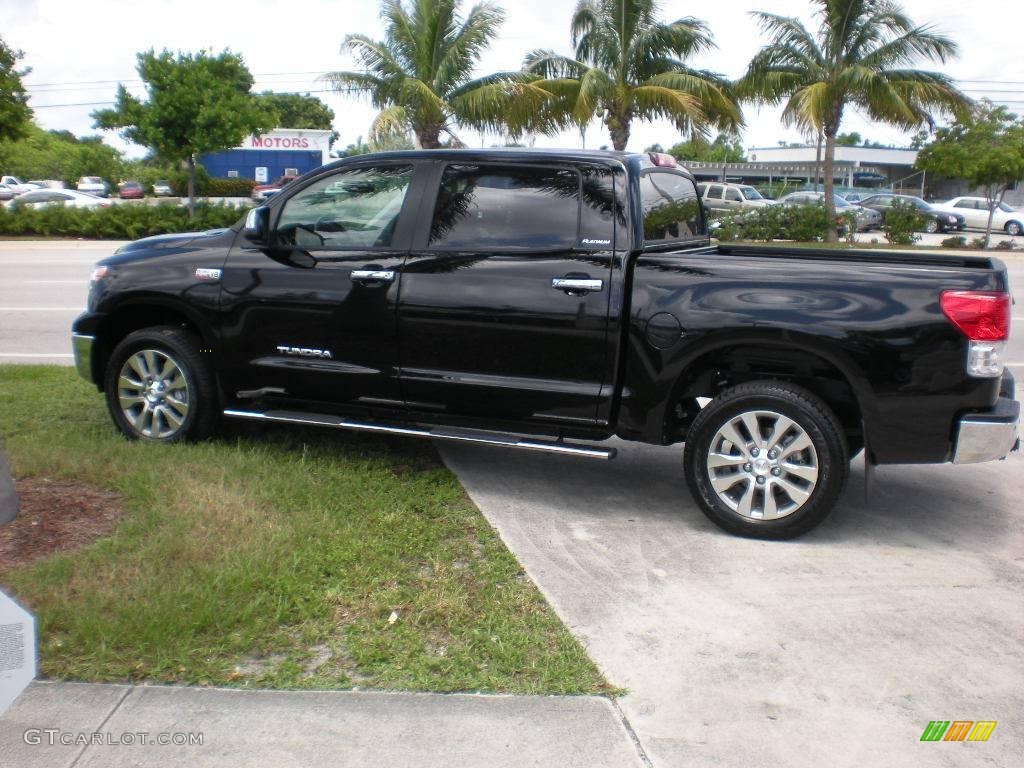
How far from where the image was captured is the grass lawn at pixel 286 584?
3.82 meters

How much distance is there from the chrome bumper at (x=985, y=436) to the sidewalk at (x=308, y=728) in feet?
7.71

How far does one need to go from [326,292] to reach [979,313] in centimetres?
345

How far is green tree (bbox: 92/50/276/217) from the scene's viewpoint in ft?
88.9

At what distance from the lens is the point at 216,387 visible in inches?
249

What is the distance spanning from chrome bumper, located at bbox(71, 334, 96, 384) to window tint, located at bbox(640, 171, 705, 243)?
3.60 m

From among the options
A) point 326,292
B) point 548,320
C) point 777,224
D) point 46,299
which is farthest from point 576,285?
point 777,224

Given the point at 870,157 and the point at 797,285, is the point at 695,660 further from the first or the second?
the point at 870,157

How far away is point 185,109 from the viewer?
27.1m

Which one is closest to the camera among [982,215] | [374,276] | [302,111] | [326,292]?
[374,276]

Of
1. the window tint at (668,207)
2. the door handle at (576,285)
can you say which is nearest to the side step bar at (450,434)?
the door handle at (576,285)

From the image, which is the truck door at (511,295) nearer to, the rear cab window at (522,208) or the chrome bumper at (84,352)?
the rear cab window at (522,208)

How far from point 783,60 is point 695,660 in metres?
26.1

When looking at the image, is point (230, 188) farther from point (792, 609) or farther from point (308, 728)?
point (308, 728)

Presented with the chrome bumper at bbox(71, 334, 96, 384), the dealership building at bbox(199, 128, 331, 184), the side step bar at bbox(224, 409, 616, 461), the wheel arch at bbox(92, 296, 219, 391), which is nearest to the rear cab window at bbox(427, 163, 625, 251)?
the side step bar at bbox(224, 409, 616, 461)
